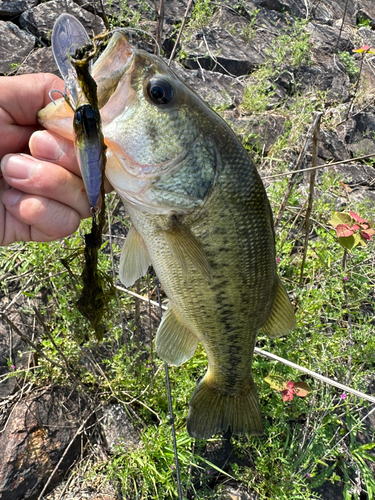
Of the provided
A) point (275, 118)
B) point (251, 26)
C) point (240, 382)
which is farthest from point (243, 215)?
point (251, 26)

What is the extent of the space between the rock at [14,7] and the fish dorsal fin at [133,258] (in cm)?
501

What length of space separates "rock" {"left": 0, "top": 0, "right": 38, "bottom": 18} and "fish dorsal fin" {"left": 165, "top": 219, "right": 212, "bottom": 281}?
5.21 m

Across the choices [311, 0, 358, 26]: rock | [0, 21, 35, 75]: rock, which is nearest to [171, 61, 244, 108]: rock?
[0, 21, 35, 75]: rock

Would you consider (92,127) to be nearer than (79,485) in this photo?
Yes

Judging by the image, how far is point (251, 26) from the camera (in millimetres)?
6301

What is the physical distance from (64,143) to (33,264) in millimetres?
1829

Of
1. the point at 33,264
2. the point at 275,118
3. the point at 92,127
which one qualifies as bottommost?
the point at 33,264

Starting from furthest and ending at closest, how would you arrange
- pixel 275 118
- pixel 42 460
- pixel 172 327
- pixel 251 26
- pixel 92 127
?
pixel 251 26 → pixel 275 118 → pixel 42 460 → pixel 172 327 → pixel 92 127

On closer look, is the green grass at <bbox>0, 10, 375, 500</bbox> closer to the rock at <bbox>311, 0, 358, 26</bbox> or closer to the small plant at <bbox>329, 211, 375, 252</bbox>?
the small plant at <bbox>329, 211, 375, 252</bbox>

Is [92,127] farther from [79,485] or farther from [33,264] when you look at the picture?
[79,485]

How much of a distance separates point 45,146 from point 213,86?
15.1 feet

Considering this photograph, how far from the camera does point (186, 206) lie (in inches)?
55.7

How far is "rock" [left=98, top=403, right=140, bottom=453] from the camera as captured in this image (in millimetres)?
2627

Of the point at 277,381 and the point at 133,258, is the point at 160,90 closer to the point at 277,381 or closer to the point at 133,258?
the point at 133,258
